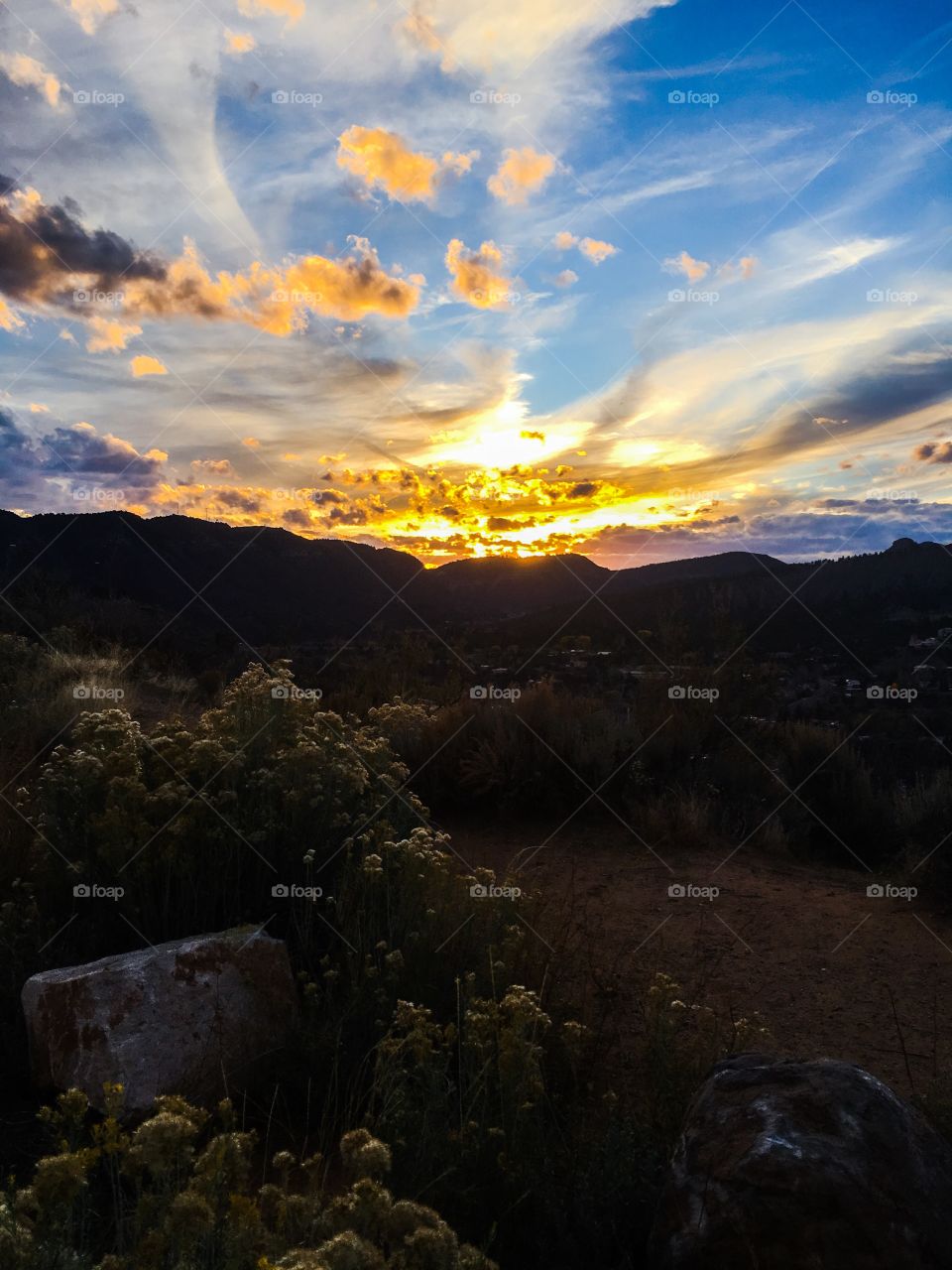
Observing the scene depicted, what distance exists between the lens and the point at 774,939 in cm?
629

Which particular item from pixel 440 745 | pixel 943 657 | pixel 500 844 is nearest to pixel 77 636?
pixel 440 745

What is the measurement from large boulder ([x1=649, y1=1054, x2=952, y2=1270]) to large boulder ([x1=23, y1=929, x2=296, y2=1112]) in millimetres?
1855

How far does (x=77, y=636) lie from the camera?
57.6 feet

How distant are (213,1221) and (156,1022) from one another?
2.02 metres
